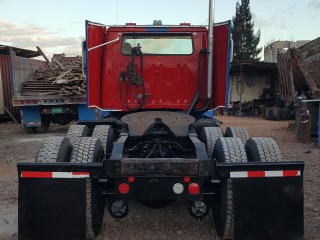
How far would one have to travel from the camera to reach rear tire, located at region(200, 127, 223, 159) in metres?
4.32

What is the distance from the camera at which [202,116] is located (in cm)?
606

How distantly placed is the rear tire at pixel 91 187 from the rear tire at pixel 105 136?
429 millimetres

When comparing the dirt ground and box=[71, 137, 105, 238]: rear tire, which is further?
the dirt ground

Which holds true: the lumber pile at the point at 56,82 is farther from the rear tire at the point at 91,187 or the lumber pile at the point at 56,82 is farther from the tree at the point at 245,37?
the tree at the point at 245,37

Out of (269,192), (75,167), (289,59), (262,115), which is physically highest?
(289,59)

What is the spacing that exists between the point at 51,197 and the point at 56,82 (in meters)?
9.85

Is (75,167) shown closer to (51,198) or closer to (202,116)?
(51,198)

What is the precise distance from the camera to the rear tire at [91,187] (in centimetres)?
350

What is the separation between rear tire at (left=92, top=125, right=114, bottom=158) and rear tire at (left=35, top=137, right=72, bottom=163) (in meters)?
0.68

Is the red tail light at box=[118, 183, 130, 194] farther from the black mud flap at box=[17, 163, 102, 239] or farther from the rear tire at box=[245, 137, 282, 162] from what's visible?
the rear tire at box=[245, 137, 282, 162]

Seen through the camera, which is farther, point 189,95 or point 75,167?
point 189,95

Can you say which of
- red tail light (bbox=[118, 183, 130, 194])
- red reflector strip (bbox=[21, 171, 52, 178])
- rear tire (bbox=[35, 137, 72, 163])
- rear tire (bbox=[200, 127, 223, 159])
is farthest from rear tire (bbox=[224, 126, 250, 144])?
red reflector strip (bbox=[21, 171, 52, 178])

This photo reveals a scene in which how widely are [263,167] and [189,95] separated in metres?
2.80

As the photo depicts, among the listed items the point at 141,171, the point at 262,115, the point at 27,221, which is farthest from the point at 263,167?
the point at 262,115
